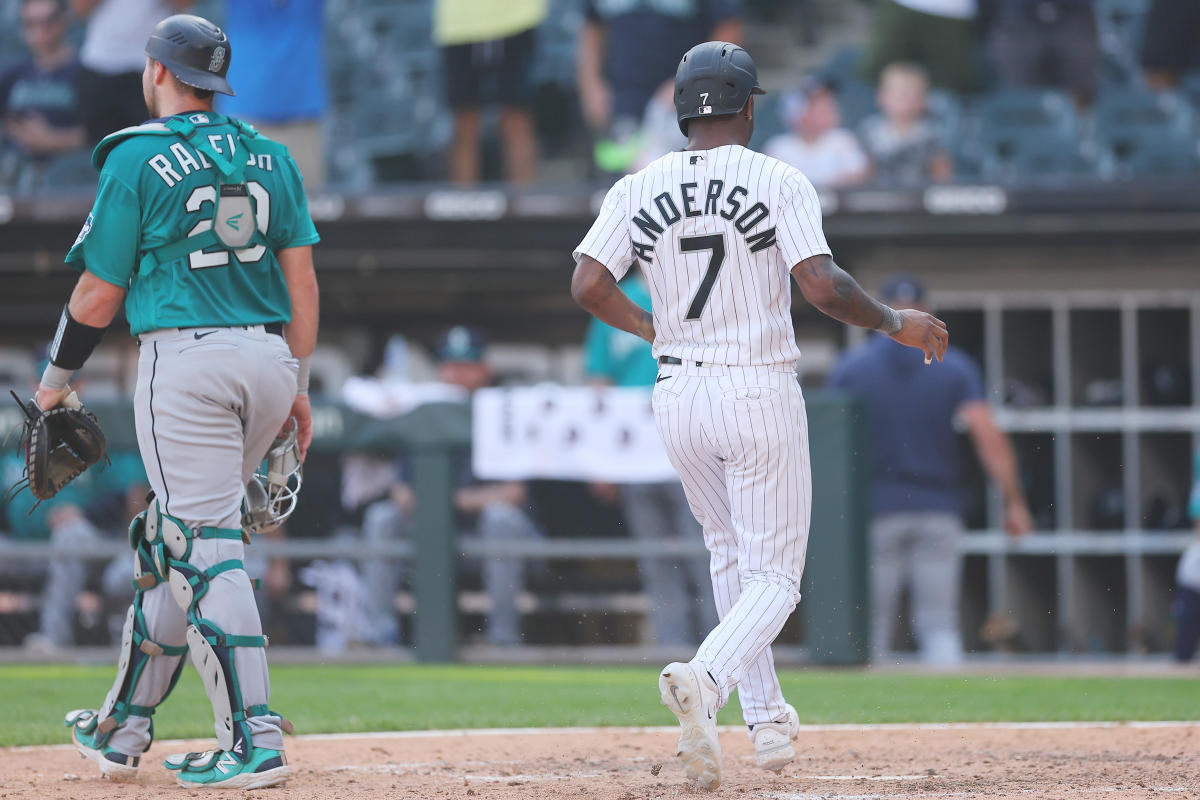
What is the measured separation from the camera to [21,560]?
28.4 feet

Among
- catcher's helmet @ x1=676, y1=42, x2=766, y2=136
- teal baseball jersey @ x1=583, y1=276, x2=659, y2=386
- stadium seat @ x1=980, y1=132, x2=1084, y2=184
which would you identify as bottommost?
teal baseball jersey @ x1=583, y1=276, x2=659, y2=386

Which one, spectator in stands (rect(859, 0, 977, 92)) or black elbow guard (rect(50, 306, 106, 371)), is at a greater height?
spectator in stands (rect(859, 0, 977, 92))

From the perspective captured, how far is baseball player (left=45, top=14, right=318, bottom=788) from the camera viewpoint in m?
4.24

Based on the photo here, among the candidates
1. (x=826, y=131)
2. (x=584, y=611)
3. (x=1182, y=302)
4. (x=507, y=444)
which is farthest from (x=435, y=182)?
(x=1182, y=302)

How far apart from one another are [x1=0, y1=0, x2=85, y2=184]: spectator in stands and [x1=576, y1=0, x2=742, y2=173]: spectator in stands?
12.4 feet

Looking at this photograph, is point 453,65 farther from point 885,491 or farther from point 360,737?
point 360,737

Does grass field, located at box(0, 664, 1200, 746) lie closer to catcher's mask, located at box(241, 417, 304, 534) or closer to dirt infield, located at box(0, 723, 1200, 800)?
dirt infield, located at box(0, 723, 1200, 800)

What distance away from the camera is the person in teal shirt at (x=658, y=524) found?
831 centimetres

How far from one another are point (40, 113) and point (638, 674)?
266 inches

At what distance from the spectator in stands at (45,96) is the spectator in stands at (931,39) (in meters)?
5.75

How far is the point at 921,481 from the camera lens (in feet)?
27.5

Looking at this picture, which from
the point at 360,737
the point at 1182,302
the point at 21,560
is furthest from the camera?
the point at 1182,302

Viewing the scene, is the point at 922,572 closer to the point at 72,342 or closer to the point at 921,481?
the point at 921,481

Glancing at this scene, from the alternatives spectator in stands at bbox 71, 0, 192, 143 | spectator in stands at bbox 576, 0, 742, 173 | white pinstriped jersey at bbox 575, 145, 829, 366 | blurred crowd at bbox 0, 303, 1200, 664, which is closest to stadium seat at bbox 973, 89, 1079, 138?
spectator in stands at bbox 576, 0, 742, 173
